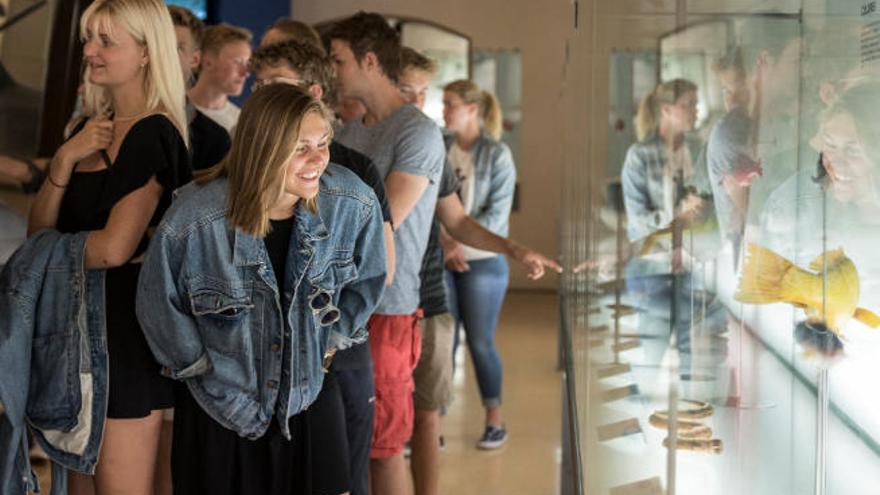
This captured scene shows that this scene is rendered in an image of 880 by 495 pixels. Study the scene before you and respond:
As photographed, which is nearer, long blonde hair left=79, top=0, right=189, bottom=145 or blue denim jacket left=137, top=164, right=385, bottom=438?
blue denim jacket left=137, top=164, right=385, bottom=438

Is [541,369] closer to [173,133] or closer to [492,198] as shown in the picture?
[492,198]

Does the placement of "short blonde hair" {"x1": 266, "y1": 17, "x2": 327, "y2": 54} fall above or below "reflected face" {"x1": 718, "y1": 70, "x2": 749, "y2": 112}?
above

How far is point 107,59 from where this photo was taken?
8.90 ft

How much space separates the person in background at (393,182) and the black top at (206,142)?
1.25 feet

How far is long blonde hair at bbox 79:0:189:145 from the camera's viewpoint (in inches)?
106

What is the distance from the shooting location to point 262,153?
237 cm

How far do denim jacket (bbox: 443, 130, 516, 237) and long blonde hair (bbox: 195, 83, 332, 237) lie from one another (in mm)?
3692

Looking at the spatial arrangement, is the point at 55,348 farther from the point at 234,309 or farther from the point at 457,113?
the point at 457,113

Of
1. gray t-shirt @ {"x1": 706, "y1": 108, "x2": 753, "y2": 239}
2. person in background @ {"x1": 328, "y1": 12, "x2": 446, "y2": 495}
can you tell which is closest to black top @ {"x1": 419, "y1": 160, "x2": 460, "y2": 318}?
person in background @ {"x1": 328, "y1": 12, "x2": 446, "y2": 495}

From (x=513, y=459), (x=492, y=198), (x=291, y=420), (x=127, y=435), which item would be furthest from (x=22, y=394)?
(x=492, y=198)

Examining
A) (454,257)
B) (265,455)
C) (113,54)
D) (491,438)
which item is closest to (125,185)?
(113,54)

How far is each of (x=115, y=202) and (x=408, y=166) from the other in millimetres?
908

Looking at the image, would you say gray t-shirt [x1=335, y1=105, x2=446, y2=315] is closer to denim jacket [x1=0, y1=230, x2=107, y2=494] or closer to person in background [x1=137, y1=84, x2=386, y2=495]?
person in background [x1=137, y1=84, x2=386, y2=495]

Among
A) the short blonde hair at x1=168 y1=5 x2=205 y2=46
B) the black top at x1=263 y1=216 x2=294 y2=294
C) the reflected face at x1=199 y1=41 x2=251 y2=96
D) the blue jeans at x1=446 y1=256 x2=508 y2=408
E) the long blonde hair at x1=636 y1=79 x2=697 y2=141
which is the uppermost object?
the short blonde hair at x1=168 y1=5 x2=205 y2=46
